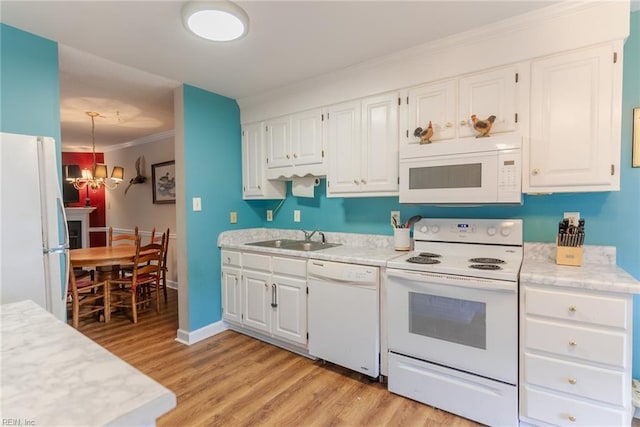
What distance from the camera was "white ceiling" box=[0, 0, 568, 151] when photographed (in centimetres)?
182

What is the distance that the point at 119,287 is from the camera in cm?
405

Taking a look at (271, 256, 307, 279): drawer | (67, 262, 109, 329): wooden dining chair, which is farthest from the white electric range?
(67, 262, 109, 329): wooden dining chair

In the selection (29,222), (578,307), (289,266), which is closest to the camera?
(578,307)

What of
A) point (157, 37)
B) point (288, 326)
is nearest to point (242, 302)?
point (288, 326)

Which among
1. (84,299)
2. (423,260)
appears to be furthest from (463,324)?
(84,299)

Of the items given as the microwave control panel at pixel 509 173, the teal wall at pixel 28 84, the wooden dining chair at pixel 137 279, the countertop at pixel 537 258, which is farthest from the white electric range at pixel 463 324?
the wooden dining chair at pixel 137 279

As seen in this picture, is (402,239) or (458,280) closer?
(458,280)

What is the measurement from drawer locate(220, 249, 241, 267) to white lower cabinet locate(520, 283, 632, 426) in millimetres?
2356

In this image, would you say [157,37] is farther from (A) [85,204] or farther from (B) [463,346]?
(A) [85,204]

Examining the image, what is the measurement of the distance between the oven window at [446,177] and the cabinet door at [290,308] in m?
1.20

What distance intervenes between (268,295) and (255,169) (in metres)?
1.32

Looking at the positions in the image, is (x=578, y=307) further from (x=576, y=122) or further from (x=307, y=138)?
(x=307, y=138)

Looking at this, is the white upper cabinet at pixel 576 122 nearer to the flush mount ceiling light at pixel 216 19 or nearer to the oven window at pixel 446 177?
the oven window at pixel 446 177

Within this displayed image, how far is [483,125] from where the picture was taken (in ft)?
6.68
